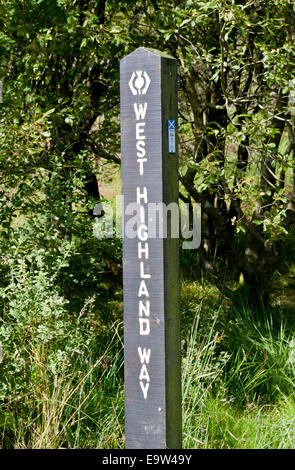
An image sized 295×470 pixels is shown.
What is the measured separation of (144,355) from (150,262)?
41 centimetres

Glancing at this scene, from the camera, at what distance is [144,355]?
3.00 m

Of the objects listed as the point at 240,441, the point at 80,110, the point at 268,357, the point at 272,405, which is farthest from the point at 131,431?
the point at 80,110

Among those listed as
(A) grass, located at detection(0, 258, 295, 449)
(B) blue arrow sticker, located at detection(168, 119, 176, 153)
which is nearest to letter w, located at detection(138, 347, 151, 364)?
(A) grass, located at detection(0, 258, 295, 449)

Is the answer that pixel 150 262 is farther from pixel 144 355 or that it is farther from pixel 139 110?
pixel 139 110

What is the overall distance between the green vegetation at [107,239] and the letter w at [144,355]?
793 mm

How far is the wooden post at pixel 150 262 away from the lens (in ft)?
9.65

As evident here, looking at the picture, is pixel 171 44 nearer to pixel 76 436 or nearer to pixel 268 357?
pixel 268 357

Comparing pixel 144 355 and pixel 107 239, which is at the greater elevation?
pixel 107 239

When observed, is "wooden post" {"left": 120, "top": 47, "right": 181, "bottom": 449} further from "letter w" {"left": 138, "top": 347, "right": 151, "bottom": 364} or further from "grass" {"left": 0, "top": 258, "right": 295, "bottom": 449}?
"grass" {"left": 0, "top": 258, "right": 295, "bottom": 449}

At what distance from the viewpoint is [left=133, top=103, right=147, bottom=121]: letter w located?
2.96 meters

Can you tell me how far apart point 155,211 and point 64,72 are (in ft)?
12.2

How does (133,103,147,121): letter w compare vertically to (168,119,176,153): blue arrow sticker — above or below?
above

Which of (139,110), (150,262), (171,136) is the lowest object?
(150,262)

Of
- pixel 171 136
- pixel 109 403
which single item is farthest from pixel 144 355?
pixel 109 403
